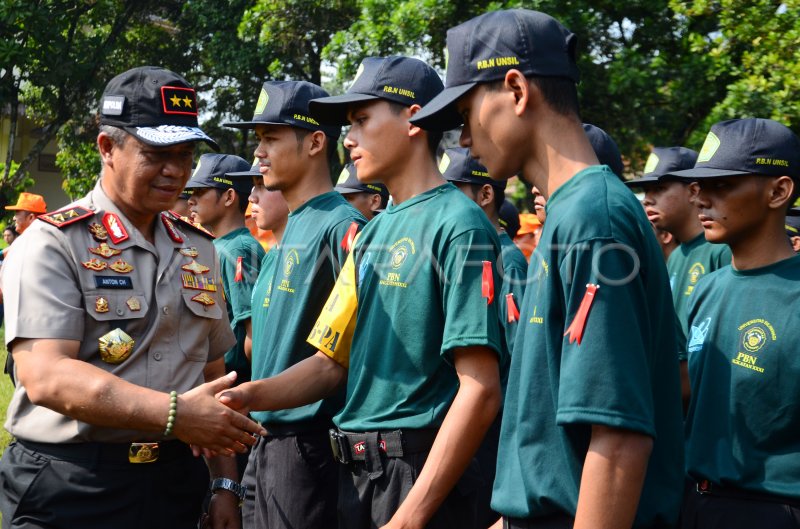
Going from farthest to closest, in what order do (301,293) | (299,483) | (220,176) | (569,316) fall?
(220,176) < (301,293) < (299,483) < (569,316)

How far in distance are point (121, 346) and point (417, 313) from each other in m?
1.06

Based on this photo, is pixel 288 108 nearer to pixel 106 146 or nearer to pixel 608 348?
pixel 106 146

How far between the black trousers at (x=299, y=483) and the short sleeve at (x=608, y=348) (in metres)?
2.28

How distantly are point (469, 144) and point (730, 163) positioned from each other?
1723 mm

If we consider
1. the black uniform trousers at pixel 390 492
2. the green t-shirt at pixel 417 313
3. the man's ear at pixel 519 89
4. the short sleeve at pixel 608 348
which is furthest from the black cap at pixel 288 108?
the short sleeve at pixel 608 348

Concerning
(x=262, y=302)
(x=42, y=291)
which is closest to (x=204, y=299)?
(x=42, y=291)

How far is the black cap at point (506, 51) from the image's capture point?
2.41 m

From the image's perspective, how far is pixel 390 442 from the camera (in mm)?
3316

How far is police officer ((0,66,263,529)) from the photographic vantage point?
2.96 meters

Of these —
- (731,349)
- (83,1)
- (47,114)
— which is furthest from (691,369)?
(47,114)

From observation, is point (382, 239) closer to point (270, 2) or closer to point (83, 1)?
point (270, 2)

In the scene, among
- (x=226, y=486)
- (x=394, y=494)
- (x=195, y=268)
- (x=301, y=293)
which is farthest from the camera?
(x=301, y=293)

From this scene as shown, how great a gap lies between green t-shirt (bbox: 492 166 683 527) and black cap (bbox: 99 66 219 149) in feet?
5.40

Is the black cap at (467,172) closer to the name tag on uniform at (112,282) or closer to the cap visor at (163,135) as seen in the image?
the cap visor at (163,135)
